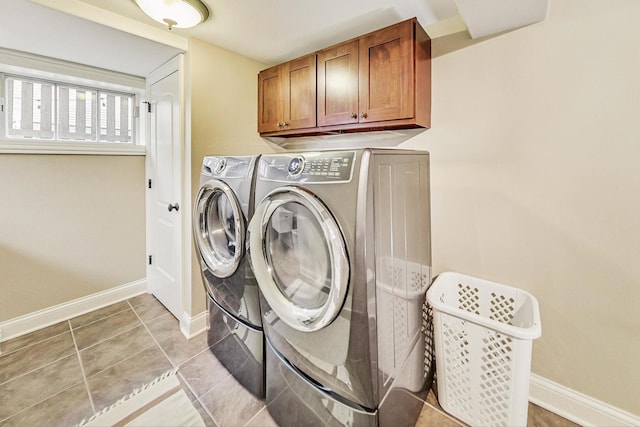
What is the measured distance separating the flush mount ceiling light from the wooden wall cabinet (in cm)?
77

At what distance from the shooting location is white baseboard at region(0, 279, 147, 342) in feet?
6.81

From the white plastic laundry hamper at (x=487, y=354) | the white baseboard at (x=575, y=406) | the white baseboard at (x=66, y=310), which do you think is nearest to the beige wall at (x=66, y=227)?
the white baseboard at (x=66, y=310)

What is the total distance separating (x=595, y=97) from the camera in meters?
1.31

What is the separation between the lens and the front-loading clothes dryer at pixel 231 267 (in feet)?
4.89

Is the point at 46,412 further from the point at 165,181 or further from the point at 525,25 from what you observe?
the point at 525,25

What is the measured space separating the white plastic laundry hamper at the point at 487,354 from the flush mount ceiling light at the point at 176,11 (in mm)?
2028

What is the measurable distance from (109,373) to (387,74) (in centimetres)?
251

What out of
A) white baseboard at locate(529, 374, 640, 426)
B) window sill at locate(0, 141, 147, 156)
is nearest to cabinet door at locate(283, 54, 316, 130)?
window sill at locate(0, 141, 147, 156)

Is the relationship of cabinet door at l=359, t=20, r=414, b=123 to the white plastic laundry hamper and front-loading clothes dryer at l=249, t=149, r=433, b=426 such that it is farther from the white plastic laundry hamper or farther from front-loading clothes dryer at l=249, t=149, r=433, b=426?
the white plastic laundry hamper

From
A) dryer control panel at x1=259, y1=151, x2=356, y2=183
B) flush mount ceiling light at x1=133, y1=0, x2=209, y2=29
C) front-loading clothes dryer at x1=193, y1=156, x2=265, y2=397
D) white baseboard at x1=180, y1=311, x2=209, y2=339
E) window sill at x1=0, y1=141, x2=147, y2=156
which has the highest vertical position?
flush mount ceiling light at x1=133, y1=0, x2=209, y2=29

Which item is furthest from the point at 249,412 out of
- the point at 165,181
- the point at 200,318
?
the point at 165,181

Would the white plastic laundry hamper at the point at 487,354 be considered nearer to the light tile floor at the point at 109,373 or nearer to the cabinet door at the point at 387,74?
the light tile floor at the point at 109,373

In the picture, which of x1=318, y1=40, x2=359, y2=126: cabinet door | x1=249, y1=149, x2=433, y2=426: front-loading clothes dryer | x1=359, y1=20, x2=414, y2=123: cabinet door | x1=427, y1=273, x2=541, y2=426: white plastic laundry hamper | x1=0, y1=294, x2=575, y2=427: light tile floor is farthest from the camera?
x1=318, y1=40, x2=359, y2=126: cabinet door

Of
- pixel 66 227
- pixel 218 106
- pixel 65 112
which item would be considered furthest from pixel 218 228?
pixel 65 112
